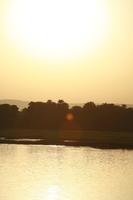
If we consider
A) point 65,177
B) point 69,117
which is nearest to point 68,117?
point 69,117

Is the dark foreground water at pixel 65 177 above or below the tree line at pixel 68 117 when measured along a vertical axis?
below

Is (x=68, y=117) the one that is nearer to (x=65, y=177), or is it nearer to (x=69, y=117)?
(x=69, y=117)

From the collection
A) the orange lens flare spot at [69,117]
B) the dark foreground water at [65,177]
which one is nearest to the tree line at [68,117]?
the orange lens flare spot at [69,117]

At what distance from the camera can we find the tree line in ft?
337

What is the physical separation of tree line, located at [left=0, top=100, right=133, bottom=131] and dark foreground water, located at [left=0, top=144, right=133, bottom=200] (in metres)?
45.6

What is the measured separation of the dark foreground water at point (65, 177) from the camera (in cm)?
3369

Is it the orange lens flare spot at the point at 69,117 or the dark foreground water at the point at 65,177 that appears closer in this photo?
the dark foreground water at the point at 65,177

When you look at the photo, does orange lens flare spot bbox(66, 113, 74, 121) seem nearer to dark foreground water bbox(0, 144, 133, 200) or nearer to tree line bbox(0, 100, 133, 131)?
tree line bbox(0, 100, 133, 131)

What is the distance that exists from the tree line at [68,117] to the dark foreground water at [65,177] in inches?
1795

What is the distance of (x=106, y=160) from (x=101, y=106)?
53093 millimetres

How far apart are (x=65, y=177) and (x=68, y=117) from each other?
6562cm

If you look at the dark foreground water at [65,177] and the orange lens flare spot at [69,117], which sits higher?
the orange lens flare spot at [69,117]

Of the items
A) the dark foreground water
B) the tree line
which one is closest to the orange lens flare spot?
the tree line

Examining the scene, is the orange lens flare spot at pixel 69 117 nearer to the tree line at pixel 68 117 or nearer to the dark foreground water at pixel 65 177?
the tree line at pixel 68 117
